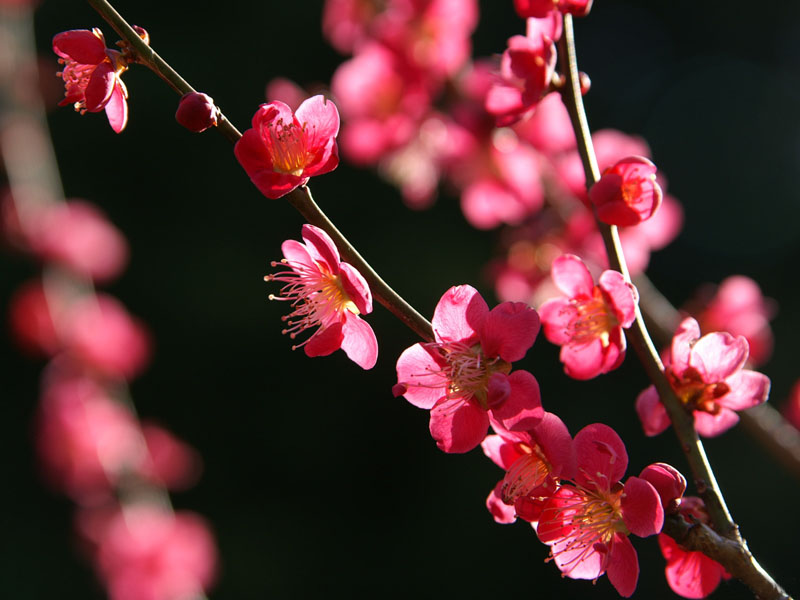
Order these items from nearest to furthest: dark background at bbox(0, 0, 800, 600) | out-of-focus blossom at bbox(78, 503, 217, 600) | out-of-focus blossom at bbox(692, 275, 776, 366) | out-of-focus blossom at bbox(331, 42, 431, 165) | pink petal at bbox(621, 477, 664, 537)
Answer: pink petal at bbox(621, 477, 664, 537) → out-of-focus blossom at bbox(692, 275, 776, 366) → out-of-focus blossom at bbox(331, 42, 431, 165) → out-of-focus blossom at bbox(78, 503, 217, 600) → dark background at bbox(0, 0, 800, 600)

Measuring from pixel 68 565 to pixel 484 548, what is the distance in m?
1.90

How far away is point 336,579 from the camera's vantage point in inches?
127

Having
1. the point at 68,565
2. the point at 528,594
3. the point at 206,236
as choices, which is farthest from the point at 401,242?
the point at 68,565

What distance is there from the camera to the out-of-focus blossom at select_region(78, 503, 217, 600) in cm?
163

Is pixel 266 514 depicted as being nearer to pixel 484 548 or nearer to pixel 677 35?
pixel 484 548

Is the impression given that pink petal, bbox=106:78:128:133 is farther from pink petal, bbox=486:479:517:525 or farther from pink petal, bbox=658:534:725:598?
pink petal, bbox=658:534:725:598

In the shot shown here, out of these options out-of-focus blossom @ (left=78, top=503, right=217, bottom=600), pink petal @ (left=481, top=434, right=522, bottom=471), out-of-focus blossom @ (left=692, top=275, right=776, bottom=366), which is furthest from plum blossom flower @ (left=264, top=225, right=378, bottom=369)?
out-of-focus blossom @ (left=78, top=503, right=217, bottom=600)

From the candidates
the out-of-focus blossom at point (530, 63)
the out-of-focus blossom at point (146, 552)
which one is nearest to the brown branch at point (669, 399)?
the out-of-focus blossom at point (530, 63)

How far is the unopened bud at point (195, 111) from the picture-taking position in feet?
1.51

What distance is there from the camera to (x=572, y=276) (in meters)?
0.56

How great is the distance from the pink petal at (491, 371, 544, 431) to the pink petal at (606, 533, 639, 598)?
0.40 ft

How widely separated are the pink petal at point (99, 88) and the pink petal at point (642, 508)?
0.42 metres

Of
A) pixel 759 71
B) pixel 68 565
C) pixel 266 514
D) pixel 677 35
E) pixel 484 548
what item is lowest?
pixel 484 548

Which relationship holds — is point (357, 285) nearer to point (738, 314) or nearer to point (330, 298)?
point (330, 298)
